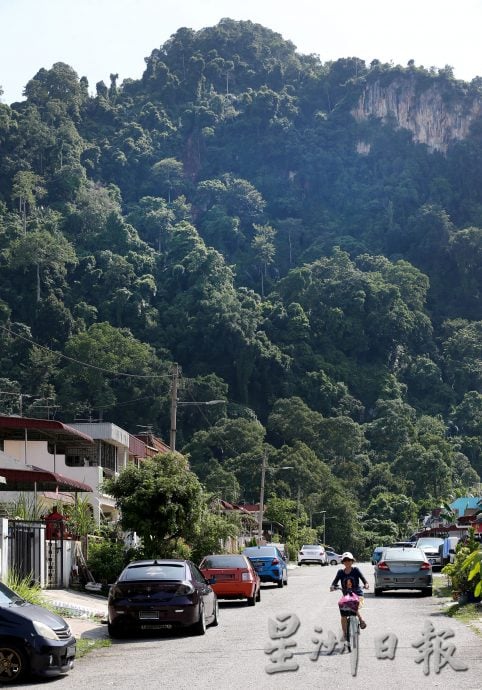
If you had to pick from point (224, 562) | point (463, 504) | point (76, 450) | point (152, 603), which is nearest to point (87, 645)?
point (152, 603)

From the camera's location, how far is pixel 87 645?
708 inches

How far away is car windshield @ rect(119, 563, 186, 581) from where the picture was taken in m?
19.4

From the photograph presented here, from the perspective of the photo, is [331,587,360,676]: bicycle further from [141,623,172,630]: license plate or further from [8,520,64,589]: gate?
[8,520,64,589]: gate

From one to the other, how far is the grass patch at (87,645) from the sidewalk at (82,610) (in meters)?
0.63

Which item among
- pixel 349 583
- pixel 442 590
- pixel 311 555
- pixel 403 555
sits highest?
pixel 349 583

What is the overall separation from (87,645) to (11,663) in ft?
13.2

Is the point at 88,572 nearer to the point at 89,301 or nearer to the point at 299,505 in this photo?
the point at 299,505

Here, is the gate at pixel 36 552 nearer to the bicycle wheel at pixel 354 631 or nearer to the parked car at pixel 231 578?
the parked car at pixel 231 578

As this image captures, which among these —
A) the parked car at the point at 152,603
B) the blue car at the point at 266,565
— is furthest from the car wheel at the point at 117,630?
the blue car at the point at 266,565

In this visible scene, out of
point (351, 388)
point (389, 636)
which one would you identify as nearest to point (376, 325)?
point (351, 388)

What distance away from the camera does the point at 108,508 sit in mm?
53906

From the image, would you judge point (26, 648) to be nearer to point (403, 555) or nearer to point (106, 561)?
point (106, 561)

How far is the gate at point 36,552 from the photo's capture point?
83.4 feet

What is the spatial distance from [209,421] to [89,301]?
94.9ft
